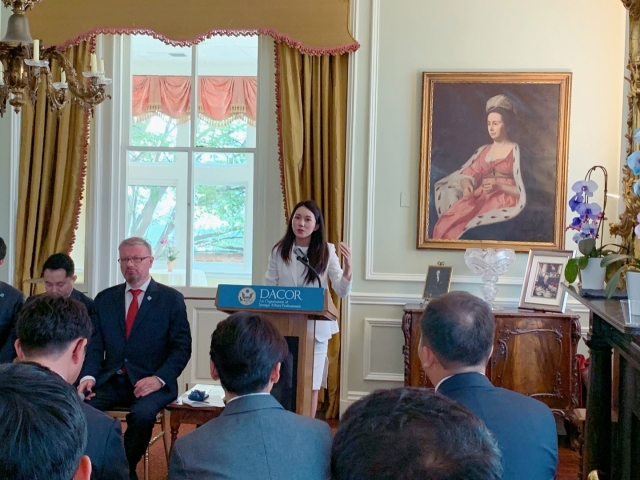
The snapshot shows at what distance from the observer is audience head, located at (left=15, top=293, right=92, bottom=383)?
2205 millimetres

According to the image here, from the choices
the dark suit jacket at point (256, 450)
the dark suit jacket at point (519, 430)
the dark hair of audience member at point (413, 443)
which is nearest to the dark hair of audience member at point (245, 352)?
the dark suit jacket at point (256, 450)

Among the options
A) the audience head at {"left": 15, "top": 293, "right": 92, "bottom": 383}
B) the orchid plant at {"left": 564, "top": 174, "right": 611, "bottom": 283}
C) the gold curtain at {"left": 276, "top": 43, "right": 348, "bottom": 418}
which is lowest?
the audience head at {"left": 15, "top": 293, "right": 92, "bottom": 383}

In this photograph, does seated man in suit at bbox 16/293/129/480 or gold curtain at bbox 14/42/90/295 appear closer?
seated man in suit at bbox 16/293/129/480

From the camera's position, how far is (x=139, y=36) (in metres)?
5.43

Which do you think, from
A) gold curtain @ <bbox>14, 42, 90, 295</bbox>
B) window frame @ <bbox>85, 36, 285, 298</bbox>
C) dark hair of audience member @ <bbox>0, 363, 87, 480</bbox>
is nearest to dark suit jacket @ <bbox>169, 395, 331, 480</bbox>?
dark hair of audience member @ <bbox>0, 363, 87, 480</bbox>

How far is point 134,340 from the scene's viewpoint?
3725 mm

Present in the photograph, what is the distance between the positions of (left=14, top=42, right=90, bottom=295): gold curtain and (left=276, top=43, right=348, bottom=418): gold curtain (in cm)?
145

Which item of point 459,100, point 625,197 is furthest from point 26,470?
point 459,100

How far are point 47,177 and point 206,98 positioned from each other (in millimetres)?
1274

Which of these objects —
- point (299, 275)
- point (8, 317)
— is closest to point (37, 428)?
point (8, 317)

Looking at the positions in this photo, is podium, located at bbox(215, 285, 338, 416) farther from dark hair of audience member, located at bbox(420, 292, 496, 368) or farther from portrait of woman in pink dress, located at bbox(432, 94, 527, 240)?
portrait of woman in pink dress, located at bbox(432, 94, 527, 240)

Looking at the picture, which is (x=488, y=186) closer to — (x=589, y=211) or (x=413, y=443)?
(x=589, y=211)

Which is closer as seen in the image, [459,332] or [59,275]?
[459,332]

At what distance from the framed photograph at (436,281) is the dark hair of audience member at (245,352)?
3.05 m
